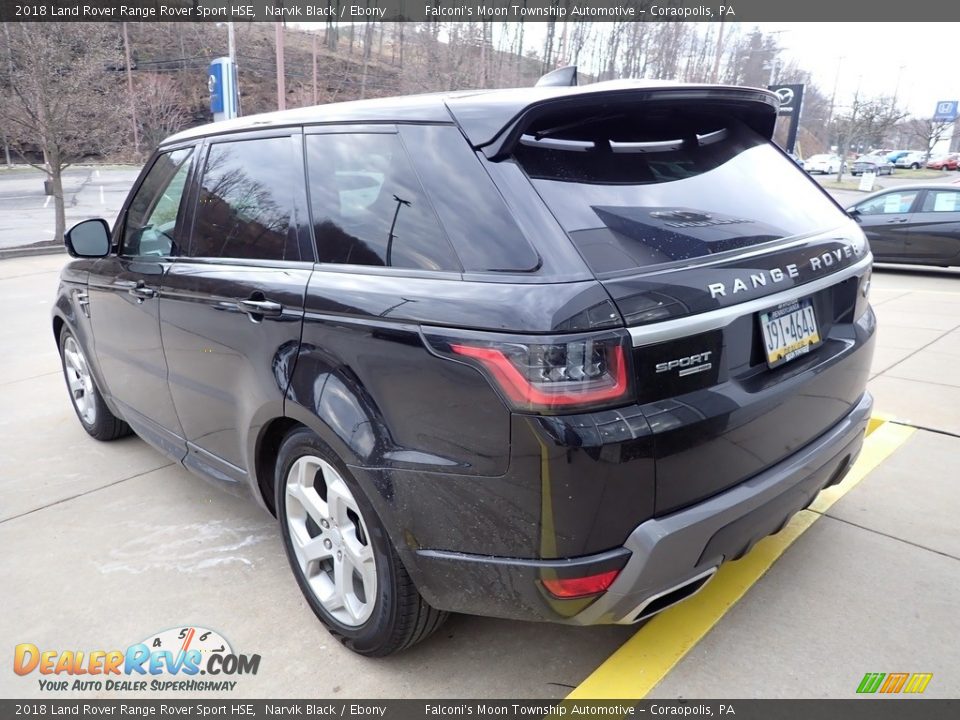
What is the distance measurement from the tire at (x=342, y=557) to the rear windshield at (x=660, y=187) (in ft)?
3.57

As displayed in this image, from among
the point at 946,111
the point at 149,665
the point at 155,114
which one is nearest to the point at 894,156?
the point at 946,111

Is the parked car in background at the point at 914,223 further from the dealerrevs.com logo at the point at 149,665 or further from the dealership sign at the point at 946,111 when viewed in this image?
the dealership sign at the point at 946,111

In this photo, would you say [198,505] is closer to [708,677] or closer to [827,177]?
[708,677]

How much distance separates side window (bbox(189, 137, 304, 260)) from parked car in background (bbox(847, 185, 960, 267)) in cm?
1140

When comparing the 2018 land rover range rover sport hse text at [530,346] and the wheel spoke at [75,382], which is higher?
the 2018 land rover range rover sport hse text at [530,346]

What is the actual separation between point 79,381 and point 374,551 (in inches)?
133

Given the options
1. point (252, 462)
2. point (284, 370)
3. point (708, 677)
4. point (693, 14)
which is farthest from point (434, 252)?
point (693, 14)

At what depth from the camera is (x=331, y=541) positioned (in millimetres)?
2434

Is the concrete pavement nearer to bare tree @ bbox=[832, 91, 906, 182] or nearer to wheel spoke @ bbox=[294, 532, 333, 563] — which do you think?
wheel spoke @ bbox=[294, 532, 333, 563]

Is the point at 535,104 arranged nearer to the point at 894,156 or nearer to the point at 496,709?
the point at 496,709

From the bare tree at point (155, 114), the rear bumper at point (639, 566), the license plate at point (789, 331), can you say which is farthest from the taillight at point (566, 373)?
the bare tree at point (155, 114)

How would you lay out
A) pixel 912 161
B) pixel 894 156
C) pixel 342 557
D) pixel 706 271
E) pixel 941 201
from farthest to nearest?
pixel 894 156, pixel 912 161, pixel 941 201, pixel 342 557, pixel 706 271

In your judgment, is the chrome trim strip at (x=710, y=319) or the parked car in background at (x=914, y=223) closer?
the chrome trim strip at (x=710, y=319)

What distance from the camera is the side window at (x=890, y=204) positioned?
11.6 m
